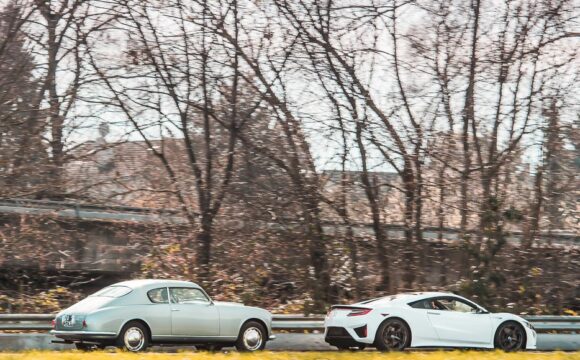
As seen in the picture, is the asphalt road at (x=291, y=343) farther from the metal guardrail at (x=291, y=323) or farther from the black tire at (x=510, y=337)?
the black tire at (x=510, y=337)

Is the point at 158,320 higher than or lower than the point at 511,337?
higher

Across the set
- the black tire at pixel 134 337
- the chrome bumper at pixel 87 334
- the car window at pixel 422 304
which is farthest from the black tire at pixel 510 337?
the chrome bumper at pixel 87 334

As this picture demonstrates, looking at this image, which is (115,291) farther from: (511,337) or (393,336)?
(511,337)

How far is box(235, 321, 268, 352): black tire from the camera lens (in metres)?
18.1

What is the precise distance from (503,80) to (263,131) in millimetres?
7104

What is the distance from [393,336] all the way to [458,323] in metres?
1.54

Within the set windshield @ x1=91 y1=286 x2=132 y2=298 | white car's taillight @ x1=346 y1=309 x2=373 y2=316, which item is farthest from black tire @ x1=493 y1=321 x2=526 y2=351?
windshield @ x1=91 y1=286 x2=132 y2=298

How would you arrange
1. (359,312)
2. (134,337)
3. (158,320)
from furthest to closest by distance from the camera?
(359,312), (158,320), (134,337)

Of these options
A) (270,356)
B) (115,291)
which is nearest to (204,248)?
(115,291)

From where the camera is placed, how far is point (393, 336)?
1795 cm

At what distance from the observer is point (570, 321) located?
21.5 metres

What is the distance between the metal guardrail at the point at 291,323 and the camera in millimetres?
18109

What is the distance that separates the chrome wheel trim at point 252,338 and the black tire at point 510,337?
4866mm

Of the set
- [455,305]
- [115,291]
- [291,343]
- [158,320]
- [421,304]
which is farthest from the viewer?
[291,343]
